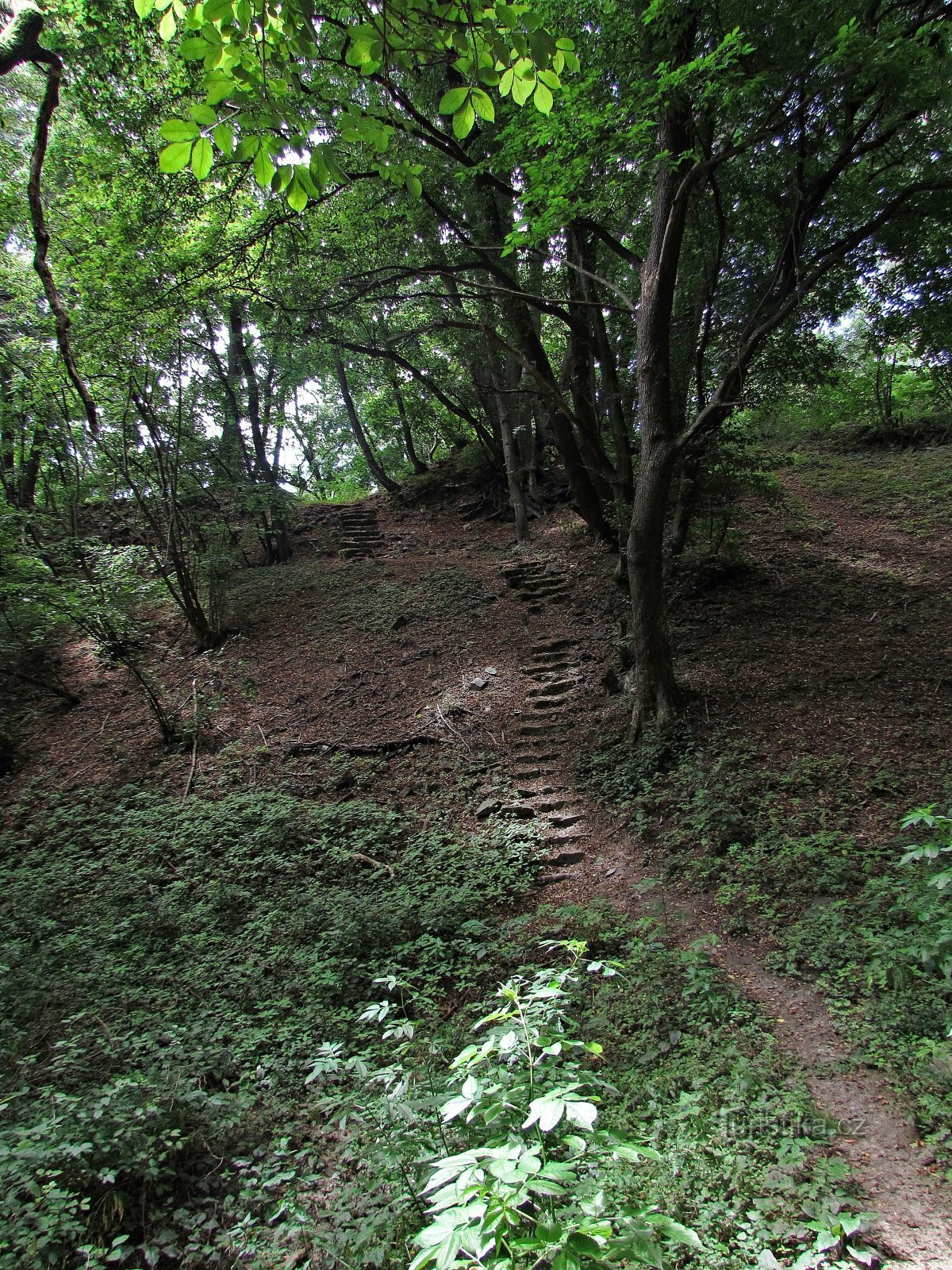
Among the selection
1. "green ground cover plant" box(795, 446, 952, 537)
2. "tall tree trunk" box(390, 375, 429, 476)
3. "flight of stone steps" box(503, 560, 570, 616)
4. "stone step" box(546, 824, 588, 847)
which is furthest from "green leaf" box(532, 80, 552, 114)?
"tall tree trunk" box(390, 375, 429, 476)

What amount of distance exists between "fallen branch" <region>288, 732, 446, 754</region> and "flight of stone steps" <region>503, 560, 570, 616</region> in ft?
11.7

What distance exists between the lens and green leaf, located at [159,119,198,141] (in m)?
1.25

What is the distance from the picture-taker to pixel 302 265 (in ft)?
27.2

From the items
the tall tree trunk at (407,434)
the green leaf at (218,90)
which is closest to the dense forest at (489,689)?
the green leaf at (218,90)

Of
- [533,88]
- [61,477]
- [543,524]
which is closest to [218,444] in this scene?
[61,477]

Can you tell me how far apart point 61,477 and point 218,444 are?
4115 millimetres

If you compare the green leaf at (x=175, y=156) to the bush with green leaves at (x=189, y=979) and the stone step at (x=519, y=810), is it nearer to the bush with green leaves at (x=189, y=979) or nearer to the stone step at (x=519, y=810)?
the bush with green leaves at (x=189, y=979)

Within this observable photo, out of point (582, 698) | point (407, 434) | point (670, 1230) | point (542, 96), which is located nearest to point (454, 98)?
point (542, 96)

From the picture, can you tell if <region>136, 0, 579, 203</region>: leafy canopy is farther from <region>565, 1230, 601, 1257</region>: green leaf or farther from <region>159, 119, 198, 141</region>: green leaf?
<region>565, 1230, 601, 1257</region>: green leaf

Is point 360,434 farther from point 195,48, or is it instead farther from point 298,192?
point 195,48

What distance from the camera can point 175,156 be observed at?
1342 millimetres

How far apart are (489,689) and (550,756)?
1.69m

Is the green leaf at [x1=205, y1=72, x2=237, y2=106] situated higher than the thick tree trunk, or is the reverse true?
the green leaf at [x1=205, y1=72, x2=237, y2=106]

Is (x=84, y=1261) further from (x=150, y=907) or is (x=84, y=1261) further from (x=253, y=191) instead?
(x=253, y=191)
